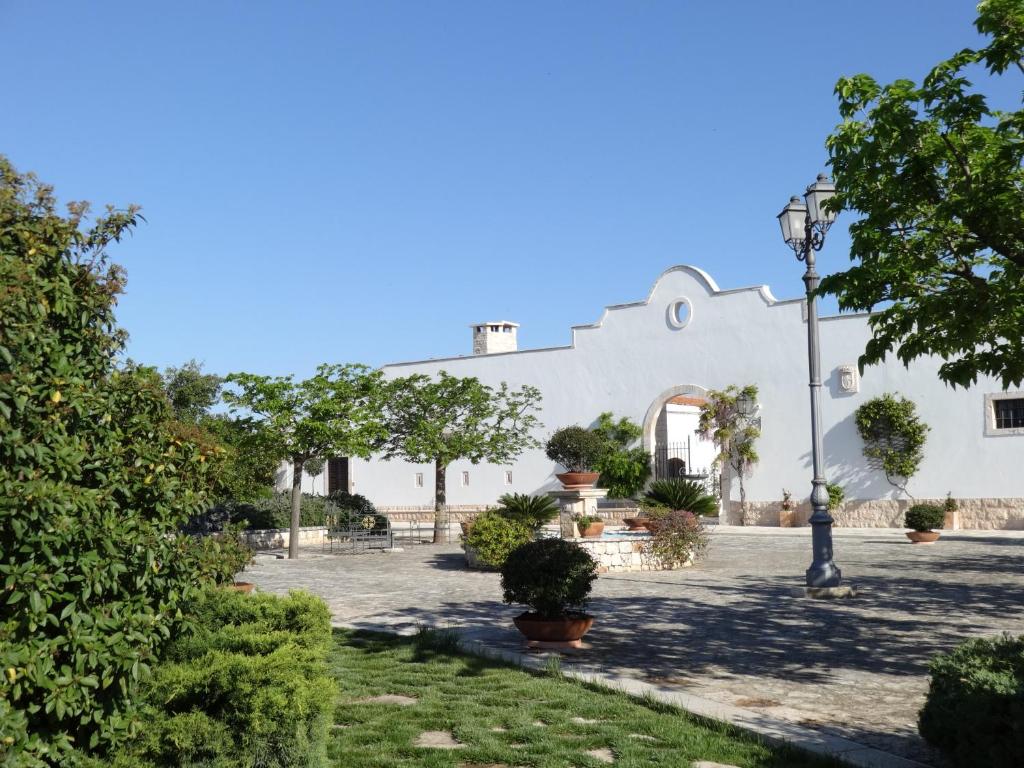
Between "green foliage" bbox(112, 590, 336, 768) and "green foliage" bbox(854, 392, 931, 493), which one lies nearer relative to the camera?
"green foliage" bbox(112, 590, 336, 768)

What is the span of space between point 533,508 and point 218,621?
12828 mm

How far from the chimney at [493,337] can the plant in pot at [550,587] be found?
2627cm

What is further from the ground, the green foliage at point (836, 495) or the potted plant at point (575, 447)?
the potted plant at point (575, 447)

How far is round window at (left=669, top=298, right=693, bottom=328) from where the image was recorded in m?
28.5

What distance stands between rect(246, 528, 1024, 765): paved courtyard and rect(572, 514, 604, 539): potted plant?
2.32 m

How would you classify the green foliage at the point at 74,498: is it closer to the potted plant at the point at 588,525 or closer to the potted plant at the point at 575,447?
the potted plant at the point at 588,525

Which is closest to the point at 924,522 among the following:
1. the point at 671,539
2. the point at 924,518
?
the point at 924,518

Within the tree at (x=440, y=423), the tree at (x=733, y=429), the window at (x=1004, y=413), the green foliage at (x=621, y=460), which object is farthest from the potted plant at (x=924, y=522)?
the tree at (x=440, y=423)

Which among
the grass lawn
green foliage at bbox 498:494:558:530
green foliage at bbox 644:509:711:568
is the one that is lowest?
the grass lawn

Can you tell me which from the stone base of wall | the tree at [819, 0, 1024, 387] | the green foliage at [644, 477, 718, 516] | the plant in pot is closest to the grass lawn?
the plant in pot

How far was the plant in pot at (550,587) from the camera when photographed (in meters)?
8.34

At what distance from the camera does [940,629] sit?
375 inches

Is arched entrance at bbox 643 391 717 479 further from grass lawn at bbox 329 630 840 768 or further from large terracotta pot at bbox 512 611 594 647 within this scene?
grass lawn at bbox 329 630 840 768

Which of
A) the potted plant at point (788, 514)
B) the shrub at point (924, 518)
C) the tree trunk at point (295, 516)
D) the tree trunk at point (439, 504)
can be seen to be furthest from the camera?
the potted plant at point (788, 514)
